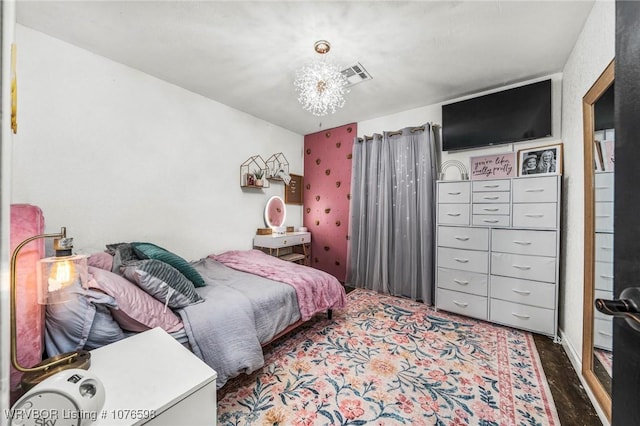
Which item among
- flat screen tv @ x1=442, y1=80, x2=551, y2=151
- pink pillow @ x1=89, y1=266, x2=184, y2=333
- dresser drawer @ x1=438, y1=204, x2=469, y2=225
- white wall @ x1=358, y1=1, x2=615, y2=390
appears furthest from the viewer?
dresser drawer @ x1=438, y1=204, x2=469, y2=225

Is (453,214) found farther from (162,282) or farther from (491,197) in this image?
(162,282)

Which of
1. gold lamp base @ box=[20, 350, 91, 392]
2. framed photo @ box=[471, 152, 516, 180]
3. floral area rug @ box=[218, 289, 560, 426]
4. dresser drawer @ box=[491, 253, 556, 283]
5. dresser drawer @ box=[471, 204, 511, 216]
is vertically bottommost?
floral area rug @ box=[218, 289, 560, 426]

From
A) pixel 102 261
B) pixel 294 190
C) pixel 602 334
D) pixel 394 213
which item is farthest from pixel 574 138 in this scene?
pixel 102 261

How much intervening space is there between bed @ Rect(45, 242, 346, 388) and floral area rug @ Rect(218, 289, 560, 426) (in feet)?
0.78

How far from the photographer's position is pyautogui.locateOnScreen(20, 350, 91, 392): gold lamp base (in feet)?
2.93

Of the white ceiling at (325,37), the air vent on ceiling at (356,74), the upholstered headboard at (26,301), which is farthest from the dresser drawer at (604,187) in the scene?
the upholstered headboard at (26,301)

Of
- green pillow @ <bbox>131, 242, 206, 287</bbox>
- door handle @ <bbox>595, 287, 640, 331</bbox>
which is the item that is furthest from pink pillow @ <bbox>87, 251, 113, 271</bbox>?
door handle @ <bbox>595, 287, 640, 331</bbox>

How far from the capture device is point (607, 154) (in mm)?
1507

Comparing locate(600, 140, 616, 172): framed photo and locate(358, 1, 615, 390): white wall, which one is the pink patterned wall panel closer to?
locate(358, 1, 615, 390): white wall

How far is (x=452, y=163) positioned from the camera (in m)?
3.09

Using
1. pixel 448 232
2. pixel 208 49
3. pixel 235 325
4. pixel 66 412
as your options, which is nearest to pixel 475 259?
pixel 448 232

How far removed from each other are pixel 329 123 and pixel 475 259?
8.94 ft

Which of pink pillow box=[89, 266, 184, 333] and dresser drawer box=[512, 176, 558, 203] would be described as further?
dresser drawer box=[512, 176, 558, 203]

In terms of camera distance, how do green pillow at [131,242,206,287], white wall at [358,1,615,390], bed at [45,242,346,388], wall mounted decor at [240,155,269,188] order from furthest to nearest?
wall mounted decor at [240,155,269,188] < green pillow at [131,242,206,287] < white wall at [358,1,615,390] < bed at [45,242,346,388]
